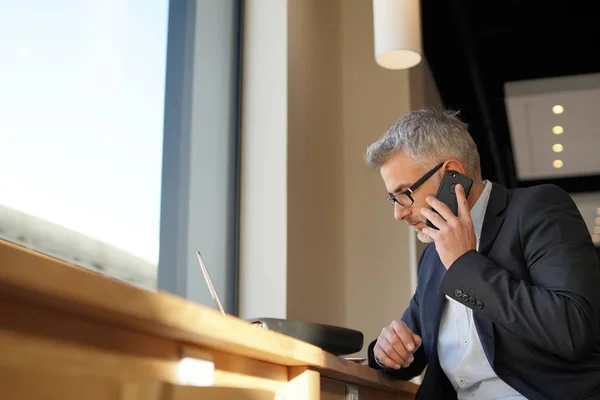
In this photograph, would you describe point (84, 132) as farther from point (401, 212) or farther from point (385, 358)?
point (385, 358)

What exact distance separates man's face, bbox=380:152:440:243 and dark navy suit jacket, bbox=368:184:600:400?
16 centimetres

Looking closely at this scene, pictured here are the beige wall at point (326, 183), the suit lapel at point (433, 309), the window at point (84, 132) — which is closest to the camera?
the window at point (84, 132)

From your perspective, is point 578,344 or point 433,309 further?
point 433,309

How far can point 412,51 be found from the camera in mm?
2617

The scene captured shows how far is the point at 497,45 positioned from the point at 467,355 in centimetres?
411

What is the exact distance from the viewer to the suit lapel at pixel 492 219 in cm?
179

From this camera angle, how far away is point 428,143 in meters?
1.97

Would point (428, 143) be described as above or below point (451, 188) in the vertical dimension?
above

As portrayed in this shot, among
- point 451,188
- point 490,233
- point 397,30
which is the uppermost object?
point 397,30

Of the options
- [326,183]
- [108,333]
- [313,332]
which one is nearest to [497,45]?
[326,183]

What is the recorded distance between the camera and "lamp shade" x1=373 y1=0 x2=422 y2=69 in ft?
8.52

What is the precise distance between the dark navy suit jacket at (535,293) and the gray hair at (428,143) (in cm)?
17

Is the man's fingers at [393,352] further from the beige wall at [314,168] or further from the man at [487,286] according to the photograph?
the beige wall at [314,168]

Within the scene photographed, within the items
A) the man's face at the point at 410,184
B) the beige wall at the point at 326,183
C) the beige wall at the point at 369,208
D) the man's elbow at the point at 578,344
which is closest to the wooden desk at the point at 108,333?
the man's elbow at the point at 578,344
